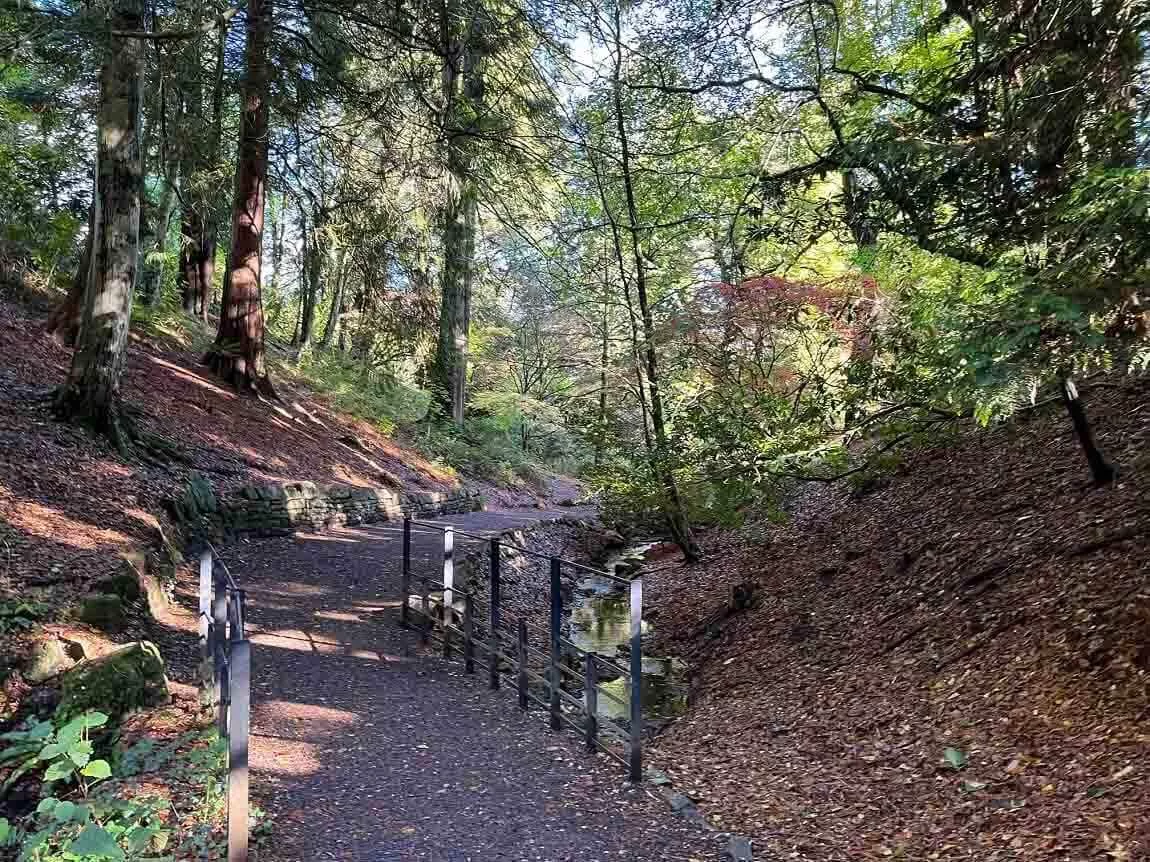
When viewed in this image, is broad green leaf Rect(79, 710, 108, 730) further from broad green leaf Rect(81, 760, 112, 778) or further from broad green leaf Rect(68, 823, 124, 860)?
broad green leaf Rect(68, 823, 124, 860)

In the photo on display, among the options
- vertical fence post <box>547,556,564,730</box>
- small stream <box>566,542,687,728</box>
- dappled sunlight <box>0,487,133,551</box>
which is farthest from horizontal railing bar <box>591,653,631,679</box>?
dappled sunlight <box>0,487,133,551</box>

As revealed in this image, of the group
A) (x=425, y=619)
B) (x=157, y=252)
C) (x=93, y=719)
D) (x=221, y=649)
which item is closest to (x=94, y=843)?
(x=93, y=719)

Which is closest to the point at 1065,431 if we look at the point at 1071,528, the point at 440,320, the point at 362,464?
the point at 1071,528

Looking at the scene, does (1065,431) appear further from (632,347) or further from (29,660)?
(29,660)

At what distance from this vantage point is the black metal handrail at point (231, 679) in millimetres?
3262

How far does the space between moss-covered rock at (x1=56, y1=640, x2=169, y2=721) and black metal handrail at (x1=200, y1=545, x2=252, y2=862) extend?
325 millimetres

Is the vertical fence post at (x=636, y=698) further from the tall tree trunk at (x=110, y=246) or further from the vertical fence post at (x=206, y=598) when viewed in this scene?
the tall tree trunk at (x=110, y=246)

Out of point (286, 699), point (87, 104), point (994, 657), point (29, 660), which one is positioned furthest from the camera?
point (87, 104)

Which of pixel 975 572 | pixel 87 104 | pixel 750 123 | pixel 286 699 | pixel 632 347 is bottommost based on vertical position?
pixel 286 699

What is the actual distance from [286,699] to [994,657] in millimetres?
5264

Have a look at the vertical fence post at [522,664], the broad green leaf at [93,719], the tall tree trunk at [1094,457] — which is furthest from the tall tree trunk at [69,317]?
the tall tree trunk at [1094,457]

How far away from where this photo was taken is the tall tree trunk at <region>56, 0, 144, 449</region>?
323 inches

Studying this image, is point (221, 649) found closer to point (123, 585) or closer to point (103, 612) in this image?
point (103, 612)

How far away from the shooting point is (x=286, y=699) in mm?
5801
